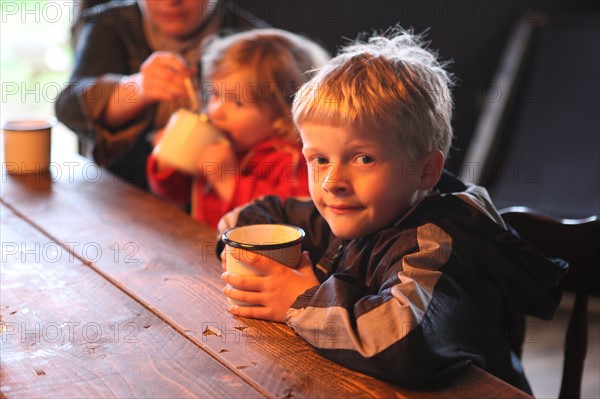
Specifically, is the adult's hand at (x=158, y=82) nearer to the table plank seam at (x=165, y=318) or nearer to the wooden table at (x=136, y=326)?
the wooden table at (x=136, y=326)

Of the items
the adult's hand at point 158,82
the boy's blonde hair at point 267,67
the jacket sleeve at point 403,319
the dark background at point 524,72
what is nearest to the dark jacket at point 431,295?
the jacket sleeve at point 403,319

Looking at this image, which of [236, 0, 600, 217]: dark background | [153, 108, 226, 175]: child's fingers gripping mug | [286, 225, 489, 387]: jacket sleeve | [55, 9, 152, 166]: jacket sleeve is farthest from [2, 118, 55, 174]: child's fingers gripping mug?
[236, 0, 600, 217]: dark background

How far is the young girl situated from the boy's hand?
0.64m

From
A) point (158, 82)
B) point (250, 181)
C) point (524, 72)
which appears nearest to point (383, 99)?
point (250, 181)

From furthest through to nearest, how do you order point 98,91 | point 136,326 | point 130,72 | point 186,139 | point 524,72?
point 524,72 → point 130,72 → point 98,91 → point 186,139 → point 136,326

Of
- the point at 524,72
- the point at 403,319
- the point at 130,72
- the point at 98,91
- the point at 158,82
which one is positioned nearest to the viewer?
the point at 403,319

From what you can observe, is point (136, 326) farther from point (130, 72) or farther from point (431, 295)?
point (130, 72)

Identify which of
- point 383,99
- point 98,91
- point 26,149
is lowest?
point 26,149

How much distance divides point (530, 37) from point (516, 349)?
203cm

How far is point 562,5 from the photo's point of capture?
3.22m

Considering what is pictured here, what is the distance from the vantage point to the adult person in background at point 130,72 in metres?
1.96

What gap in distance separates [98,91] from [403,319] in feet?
4.13

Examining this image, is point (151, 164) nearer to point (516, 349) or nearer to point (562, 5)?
point (516, 349)

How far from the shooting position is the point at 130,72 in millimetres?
2152
